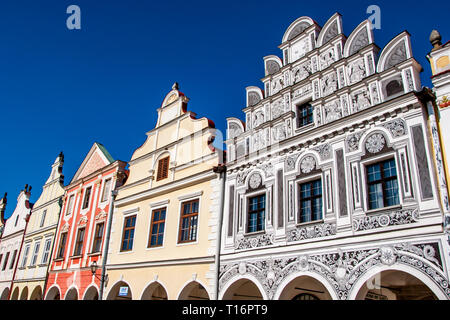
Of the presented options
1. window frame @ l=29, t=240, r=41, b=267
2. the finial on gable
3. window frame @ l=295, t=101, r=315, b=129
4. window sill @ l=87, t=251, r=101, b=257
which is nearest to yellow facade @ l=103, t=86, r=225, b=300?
window sill @ l=87, t=251, r=101, b=257

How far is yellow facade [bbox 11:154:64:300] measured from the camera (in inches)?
1002

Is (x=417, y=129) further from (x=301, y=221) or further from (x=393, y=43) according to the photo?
(x=301, y=221)

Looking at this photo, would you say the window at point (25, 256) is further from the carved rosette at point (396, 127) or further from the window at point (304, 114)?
the carved rosette at point (396, 127)

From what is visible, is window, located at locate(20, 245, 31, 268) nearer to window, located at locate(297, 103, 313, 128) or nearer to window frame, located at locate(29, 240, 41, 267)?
window frame, located at locate(29, 240, 41, 267)

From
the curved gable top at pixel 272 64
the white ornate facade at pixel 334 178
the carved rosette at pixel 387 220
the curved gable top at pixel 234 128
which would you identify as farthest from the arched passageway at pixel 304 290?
the curved gable top at pixel 272 64

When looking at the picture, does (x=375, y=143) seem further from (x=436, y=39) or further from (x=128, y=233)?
(x=128, y=233)

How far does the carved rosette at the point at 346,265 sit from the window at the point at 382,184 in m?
1.24

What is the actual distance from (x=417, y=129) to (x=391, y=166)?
1.15 m

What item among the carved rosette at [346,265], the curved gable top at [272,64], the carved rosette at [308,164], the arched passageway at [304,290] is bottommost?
the arched passageway at [304,290]

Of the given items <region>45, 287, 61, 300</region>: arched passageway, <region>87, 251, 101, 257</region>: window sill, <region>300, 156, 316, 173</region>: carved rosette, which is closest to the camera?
<region>300, 156, 316, 173</region>: carved rosette

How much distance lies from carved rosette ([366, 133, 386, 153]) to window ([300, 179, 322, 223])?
1879mm

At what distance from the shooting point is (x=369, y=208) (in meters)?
10.3

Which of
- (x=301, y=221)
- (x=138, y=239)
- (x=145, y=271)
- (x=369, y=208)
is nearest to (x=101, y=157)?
(x=138, y=239)

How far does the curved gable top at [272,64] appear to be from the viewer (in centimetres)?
1528
